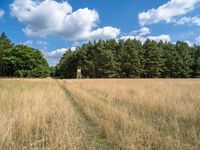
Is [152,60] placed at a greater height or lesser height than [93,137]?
greater

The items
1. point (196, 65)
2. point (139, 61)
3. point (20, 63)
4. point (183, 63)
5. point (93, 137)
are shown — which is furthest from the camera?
point (196, 65)

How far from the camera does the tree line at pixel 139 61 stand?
172 ft

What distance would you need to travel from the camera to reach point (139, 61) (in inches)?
2057

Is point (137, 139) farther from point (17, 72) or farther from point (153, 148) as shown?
point (17, 72)

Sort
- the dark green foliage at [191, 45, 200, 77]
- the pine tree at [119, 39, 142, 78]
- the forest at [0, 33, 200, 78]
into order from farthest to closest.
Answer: the dark green foliage at [191, 45, 200, 77], the forest at [0, 33, 200, 78], the pine tree at [119, 39, 142, 78]

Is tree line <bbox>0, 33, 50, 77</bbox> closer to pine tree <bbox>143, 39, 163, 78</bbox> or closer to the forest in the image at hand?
the forest

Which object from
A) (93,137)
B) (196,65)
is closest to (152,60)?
(196,65)

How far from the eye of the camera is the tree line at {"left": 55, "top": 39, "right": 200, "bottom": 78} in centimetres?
5256

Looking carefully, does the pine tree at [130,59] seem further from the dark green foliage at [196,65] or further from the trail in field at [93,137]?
the trail in field at [93,137]

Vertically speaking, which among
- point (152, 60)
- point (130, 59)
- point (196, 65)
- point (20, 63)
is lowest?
point (196, 65)

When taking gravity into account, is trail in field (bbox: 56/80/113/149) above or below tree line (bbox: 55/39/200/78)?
below

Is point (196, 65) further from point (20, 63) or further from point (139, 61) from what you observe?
point (20, 63)

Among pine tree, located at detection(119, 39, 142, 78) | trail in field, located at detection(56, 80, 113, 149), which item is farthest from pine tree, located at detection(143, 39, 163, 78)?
trail in field, located at detection(56, 80, 113, 149)

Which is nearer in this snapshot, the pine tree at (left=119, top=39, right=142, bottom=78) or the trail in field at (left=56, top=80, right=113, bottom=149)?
the trail in field at (left=56, top=80, right=113, bottom=149)
